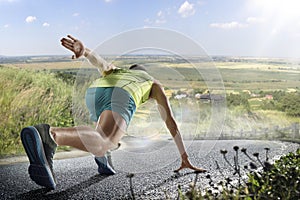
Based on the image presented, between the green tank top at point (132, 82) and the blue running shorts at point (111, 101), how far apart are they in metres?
0.03

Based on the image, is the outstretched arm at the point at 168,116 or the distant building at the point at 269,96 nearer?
the outstretched arm at the point at 168,116

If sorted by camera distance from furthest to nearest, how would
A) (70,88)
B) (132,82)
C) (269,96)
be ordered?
(70,88)
(269,96)
(132,82)

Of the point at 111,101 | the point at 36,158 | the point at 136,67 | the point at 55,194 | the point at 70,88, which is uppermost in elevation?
the point at 136,67

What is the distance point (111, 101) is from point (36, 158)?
0.45m

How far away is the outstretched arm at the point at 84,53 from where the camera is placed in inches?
93.4

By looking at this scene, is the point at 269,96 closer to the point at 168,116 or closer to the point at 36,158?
the point at 168,116

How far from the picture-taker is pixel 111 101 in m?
2.24

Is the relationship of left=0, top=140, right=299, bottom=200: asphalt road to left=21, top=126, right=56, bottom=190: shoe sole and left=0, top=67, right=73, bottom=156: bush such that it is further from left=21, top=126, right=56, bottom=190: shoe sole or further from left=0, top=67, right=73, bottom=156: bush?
left=0, top=67, right=73, bottom=156: bush

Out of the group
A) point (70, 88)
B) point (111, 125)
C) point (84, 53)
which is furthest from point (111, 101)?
point (70, 88)

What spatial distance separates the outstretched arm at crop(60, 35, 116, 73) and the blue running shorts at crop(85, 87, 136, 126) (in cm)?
16

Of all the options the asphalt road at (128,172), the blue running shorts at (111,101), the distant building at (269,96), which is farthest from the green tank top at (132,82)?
the distant building at (269,96)

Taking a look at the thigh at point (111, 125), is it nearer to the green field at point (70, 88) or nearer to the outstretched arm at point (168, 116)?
→ the outstretched arm at point (168, 116)

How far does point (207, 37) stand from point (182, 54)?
565mm

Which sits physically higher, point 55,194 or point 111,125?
point 111,125
